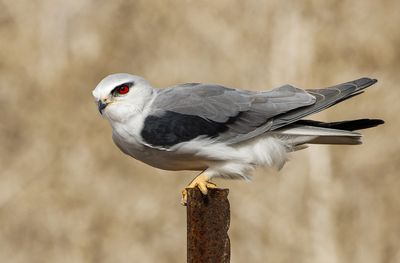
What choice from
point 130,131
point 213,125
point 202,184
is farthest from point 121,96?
point 202,184

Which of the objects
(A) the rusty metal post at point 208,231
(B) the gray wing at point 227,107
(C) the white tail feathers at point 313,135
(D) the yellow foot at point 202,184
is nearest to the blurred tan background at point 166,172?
(C) the white tail feathers at point 313,135

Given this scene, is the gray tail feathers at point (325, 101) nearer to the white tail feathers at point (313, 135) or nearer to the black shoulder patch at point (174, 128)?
the white tail feathers at point (313, 135)

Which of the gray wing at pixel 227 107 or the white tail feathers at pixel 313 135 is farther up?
the gray wing at pixel 227 107

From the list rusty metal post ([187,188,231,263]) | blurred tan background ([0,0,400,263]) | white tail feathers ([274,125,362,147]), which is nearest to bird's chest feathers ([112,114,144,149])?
rusty metal post ([187,188,231,263])

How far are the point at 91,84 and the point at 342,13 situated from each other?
2.24 m

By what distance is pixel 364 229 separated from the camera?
26.5 feet

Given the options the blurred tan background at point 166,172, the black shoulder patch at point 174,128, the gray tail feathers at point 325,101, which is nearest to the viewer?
the black shoulder patch at point 174,128

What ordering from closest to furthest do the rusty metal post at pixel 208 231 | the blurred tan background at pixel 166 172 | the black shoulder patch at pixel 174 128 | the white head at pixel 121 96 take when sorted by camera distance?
the rusty metal post at pixel 208 231 < the black shoulder patch at pixel 174 128 < the white head at pixel 121 96 < the blurred tan background at pixel 166 172

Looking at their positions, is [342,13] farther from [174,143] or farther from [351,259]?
[174,143]

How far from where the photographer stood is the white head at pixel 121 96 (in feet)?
15.1

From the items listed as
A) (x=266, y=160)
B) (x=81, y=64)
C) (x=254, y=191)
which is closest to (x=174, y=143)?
(x=266, y=160)

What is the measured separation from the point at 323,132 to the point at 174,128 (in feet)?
2.61

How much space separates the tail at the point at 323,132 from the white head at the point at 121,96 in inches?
27.9

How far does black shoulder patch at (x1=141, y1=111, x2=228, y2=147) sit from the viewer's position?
4.49m
